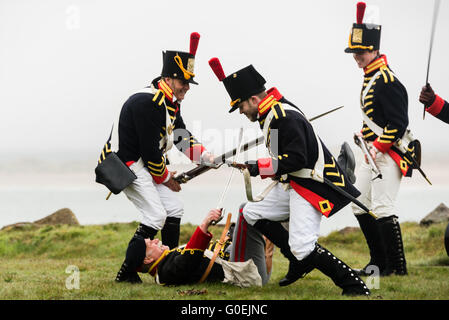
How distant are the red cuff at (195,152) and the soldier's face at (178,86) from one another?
0.77 m

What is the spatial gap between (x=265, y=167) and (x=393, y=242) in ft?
7.67

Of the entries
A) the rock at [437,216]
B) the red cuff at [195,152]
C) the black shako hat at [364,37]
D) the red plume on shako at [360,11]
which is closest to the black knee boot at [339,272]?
the red cuff at [195,152]

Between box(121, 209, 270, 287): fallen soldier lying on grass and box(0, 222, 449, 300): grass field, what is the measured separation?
0.38 ft

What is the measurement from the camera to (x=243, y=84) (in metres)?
5.66

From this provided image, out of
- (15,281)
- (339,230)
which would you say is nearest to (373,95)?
(15,281)

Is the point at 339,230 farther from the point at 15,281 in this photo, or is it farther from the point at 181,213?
the point at 15,281

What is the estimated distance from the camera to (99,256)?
11.3 meters

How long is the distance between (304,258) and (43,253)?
316 inches

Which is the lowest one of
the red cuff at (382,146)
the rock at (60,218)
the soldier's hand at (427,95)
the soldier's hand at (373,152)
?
the rock at (60,218)

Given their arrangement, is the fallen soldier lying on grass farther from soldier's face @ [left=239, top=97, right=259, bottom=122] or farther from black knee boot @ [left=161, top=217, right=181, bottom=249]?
soldier's face @ [left=239, top=97, right=259, bottom=122]

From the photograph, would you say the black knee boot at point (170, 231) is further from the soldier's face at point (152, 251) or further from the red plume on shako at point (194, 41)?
the red plume on shako at point (194, 41)

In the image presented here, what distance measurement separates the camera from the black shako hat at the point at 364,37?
7023 millimetres

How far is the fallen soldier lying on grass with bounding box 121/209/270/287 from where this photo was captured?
5906 mm

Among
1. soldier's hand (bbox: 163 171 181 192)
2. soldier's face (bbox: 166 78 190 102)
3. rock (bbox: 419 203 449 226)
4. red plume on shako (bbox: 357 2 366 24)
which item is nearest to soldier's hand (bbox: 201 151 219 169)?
soldier's hand (bbox: 163 171 181 192)
